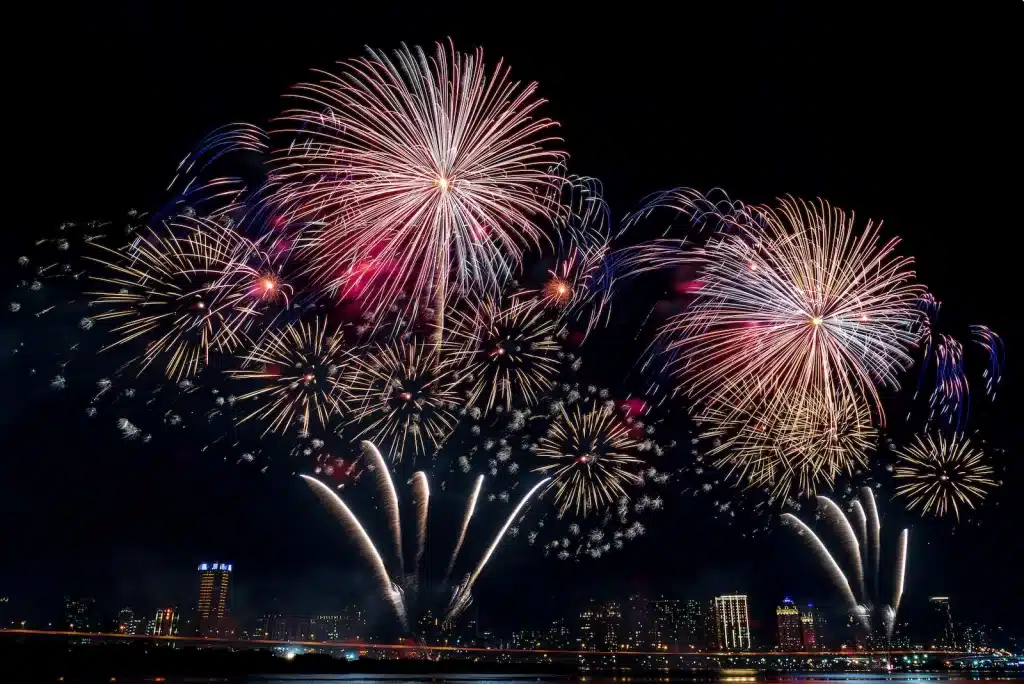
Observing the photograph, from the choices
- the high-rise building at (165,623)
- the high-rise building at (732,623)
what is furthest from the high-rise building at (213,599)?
the high-rise building at (732,623)

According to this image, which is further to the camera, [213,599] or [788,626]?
[788,626]

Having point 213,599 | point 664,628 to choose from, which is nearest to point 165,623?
point 213,599

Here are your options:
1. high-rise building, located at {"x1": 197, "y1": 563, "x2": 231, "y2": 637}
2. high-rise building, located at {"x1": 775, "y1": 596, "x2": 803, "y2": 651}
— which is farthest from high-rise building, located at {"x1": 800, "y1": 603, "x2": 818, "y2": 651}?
high-rise building, located at {"x1": 197, "y1": 563, "x2": 231, "y2": 637}

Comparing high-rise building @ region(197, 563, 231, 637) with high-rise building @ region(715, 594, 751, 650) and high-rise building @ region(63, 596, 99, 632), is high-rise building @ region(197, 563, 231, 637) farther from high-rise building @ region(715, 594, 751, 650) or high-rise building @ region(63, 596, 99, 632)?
high-rise building @ region(715, 594, 751, 650)

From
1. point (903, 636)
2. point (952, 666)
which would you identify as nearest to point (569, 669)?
point (952, 666)

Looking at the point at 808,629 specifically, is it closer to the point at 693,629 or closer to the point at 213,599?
the point at 693,629

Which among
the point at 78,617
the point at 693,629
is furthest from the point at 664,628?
the point at 78,617
